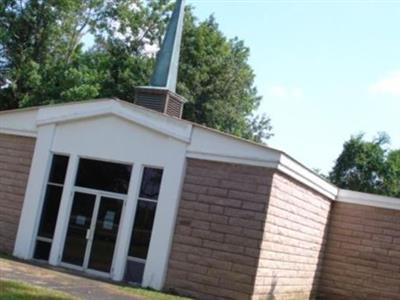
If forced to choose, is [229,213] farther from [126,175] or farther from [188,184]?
[126,175]

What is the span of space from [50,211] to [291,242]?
6743 mm

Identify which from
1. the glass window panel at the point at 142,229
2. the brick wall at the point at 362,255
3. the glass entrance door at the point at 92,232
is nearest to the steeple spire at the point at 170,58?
the glass entrance door at the point at 92,232

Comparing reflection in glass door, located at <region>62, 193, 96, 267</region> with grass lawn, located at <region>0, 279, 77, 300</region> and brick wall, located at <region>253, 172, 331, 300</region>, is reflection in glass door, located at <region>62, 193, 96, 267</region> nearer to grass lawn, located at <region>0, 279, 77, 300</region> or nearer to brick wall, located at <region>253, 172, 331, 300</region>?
grass lawn, located at <region>0, 279, 77, 300</region>

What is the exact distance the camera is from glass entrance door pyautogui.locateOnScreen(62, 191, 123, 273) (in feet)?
55.6

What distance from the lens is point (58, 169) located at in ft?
59.3

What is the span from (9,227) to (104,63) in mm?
23295

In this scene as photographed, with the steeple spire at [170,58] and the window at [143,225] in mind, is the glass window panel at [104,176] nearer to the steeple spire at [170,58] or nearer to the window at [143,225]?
the window at [143,225]

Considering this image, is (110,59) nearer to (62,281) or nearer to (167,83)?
(167,83)

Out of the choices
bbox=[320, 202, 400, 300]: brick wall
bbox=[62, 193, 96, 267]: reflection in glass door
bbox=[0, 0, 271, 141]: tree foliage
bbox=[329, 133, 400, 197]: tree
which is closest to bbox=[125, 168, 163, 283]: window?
bbox=[62, 193, 96, 267]: reflection in glass door

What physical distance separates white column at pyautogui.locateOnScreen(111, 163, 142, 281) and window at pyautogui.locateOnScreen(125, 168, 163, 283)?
→ 0.11 metres

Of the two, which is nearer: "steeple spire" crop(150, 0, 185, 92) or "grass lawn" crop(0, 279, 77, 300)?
"grass lawn" crop(0, 279, 77, 300)

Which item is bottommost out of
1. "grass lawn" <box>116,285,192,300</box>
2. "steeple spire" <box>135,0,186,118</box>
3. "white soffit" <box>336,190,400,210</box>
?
"grass lawn" <box>116,285,192,300</box>

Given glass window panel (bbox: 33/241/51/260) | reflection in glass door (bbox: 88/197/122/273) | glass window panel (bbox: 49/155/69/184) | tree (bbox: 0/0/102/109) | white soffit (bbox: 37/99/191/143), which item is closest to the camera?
white soffit (bbox: 37/99/191/143)

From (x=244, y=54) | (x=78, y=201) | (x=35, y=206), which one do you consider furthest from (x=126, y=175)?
(x=244, y=54)
